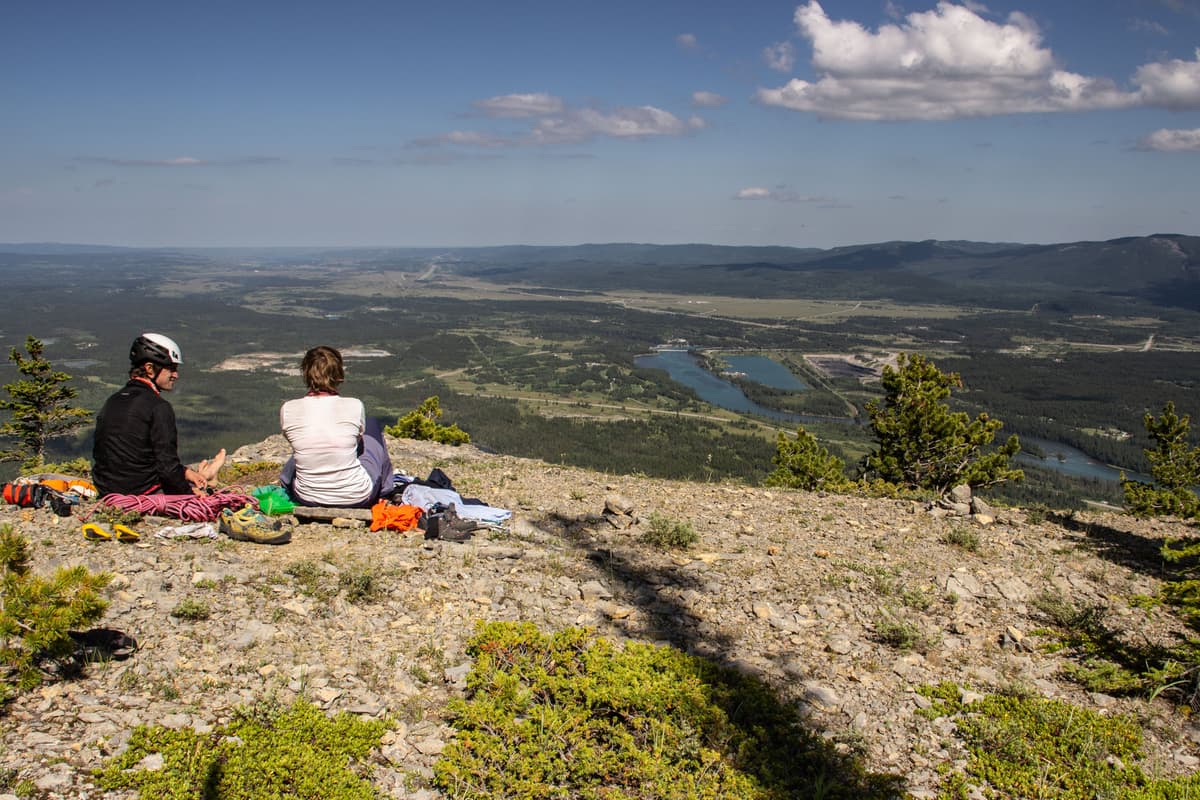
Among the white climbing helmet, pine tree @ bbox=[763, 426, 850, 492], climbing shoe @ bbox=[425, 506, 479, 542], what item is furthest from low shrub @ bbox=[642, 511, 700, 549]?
pine tree @ bbox=[763, 426, 850, 492]

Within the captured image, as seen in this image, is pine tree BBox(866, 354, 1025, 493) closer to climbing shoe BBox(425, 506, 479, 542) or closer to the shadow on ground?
the shadow on ground

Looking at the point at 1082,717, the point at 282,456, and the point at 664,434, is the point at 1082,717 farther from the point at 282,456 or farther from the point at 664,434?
the point at 664,434

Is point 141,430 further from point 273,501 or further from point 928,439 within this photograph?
point 928,439

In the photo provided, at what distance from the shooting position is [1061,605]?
8078 mm

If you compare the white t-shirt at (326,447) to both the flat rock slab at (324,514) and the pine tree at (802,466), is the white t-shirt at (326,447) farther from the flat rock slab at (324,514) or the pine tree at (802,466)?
the pine tree at (802,466)

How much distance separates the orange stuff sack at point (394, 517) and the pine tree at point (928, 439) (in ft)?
61.9

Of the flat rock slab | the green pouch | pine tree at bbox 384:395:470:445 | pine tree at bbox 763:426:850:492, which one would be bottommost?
pine tree at bbox 763:426:850:492

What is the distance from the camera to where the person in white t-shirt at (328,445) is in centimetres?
801

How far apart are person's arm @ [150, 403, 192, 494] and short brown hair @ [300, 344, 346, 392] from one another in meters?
1.46

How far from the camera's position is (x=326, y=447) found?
8.13 metres

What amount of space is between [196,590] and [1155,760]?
27.9ft

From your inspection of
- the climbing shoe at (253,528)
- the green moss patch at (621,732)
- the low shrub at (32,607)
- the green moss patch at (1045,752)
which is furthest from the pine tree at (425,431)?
the green moss patch at (1045,752)

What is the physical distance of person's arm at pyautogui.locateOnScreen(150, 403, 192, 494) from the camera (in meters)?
7.59

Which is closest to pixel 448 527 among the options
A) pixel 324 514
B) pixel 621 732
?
pixel 324 514
